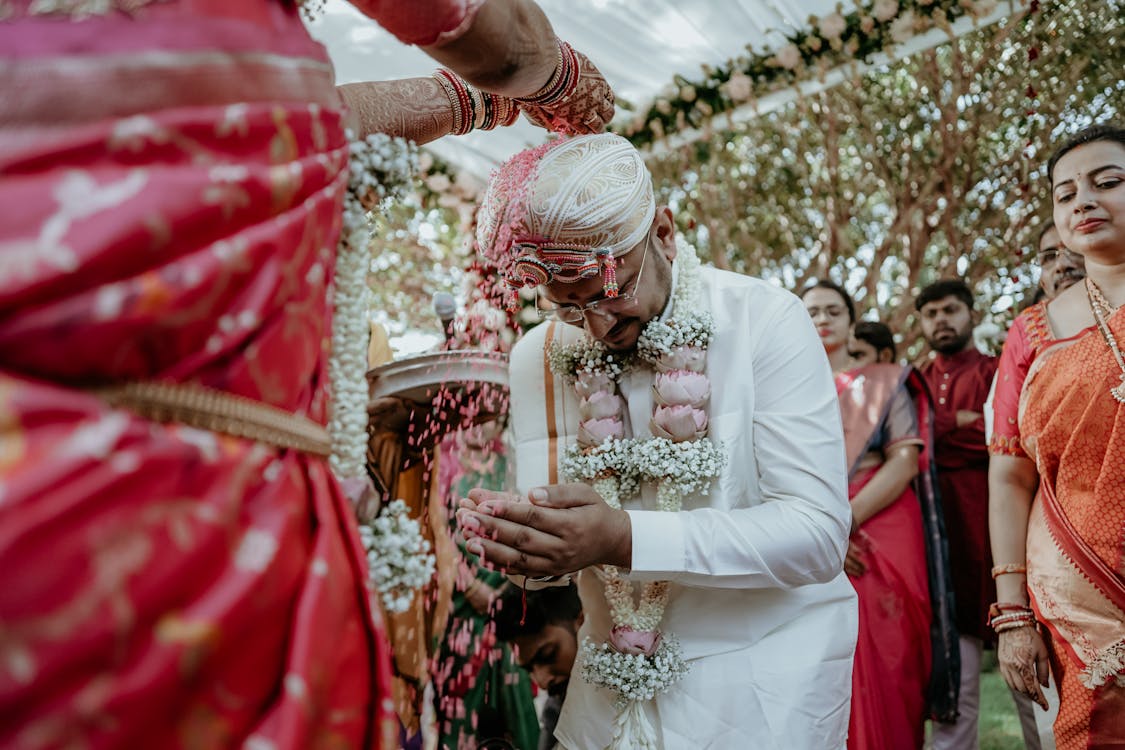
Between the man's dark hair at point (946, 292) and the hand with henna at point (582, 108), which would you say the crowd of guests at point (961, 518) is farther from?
the hand with henna at point (582, 108)

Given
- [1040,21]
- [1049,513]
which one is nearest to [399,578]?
[1049,513]

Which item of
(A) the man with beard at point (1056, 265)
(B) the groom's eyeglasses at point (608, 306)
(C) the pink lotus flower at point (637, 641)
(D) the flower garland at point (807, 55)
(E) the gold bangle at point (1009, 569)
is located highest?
(D) the flower garland at point (807, 55)

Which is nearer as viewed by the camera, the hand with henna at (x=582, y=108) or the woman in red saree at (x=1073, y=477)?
the hand with henna at (x=582, y=108)

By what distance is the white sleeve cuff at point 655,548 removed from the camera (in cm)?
201

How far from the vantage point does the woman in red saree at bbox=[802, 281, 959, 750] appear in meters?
4.27

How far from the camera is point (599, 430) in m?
2.34

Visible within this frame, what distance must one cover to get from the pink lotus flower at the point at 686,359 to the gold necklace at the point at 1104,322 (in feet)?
4.29

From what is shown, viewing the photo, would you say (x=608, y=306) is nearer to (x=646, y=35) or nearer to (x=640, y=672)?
(x=640, y=672)

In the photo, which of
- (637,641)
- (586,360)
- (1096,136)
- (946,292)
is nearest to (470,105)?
(586,360)

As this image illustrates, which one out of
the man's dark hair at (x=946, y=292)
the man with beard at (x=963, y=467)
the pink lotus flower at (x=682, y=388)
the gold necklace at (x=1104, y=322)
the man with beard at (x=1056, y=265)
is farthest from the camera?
the man's dark hair at (x=946, y=292)

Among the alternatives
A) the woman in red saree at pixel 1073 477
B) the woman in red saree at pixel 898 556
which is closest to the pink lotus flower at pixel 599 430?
the woman in red saree at pixel 1073 477

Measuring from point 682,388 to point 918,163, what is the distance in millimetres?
7292

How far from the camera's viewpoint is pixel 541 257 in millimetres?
2176

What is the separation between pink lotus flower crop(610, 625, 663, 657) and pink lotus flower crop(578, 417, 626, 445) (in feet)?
1.65
